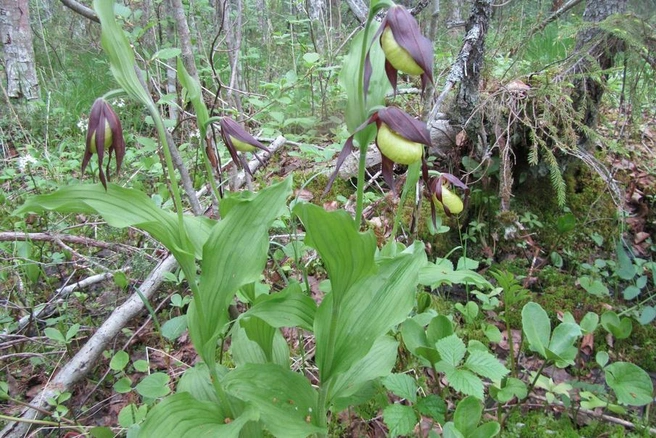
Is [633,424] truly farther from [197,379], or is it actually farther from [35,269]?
[35,269]

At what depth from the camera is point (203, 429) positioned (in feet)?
3.09

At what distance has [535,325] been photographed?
112cm

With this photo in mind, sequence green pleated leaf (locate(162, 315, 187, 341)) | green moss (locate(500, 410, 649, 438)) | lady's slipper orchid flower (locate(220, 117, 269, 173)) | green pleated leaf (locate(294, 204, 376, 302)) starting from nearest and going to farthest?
green pleated leaf (locate(294, 204, 376, 302))
lady's slipper orchid flower (locate(220, 117, 269, 173))
green moss (locate(500, 410, 649, 438))
green pleated leaf (locate(162, 315, 187, 341))

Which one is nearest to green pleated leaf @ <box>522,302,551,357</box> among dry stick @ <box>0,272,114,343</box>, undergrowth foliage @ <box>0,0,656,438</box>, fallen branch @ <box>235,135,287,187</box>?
undergrowth foliage @ <box>0,0,656,438</box>

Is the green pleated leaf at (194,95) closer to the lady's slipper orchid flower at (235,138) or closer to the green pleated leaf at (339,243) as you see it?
the lady's slipper orchid flower at (235,138)

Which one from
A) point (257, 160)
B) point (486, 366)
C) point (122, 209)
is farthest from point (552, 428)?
point (257, 160)

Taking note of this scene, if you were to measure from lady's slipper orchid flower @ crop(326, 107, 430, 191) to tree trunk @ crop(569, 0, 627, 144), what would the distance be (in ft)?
4.51

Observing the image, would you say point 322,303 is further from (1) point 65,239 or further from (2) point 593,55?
(2) point 593,55

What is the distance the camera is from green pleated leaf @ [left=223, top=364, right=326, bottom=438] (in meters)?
0.96

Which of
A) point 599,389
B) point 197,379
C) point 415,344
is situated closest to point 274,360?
point 197,379

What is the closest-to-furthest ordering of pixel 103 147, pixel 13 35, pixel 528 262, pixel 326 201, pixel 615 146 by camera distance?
pixel 103 147 < pixel 615 146 < pixel 528 262 < pixel 326 201 < pixel 13 35

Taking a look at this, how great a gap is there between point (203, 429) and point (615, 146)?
1.87 meters

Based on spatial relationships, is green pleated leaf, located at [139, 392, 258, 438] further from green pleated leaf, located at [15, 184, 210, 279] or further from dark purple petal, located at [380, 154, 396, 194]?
dark purple petal, located at [380, 154, 396, 194]

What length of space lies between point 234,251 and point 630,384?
3.42ft
